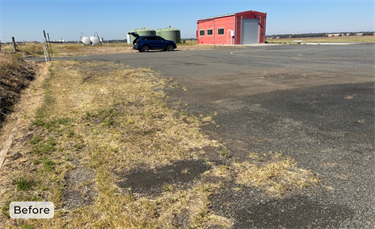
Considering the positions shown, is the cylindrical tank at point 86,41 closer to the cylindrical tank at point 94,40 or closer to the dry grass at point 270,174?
the cylindrical tank at point 94,40

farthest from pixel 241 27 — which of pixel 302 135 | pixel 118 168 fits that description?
pixel 118 168

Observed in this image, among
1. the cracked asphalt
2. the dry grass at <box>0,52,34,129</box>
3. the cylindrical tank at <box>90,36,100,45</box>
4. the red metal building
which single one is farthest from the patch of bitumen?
the cylindrical tank at <box>90,36,100,45</box>

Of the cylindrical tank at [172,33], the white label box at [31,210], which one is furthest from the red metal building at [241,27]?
the white label box at [31,210]

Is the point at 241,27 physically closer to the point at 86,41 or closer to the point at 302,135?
the point at 302,135

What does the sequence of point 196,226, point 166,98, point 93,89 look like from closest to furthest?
point 196,226 → point 166,98 → point 93,89

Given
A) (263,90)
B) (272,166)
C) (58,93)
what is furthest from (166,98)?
(272,166)

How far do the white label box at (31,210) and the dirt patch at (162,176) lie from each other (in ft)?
2.54

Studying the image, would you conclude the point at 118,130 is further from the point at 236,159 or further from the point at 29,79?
the point at 29,79

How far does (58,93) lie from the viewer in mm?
7707

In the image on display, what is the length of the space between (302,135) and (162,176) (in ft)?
8.76

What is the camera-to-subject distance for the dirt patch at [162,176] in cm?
291

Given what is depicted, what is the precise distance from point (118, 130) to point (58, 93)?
438 centimetres

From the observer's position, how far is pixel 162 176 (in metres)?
3.12

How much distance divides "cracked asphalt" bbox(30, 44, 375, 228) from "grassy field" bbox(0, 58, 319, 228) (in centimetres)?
21
